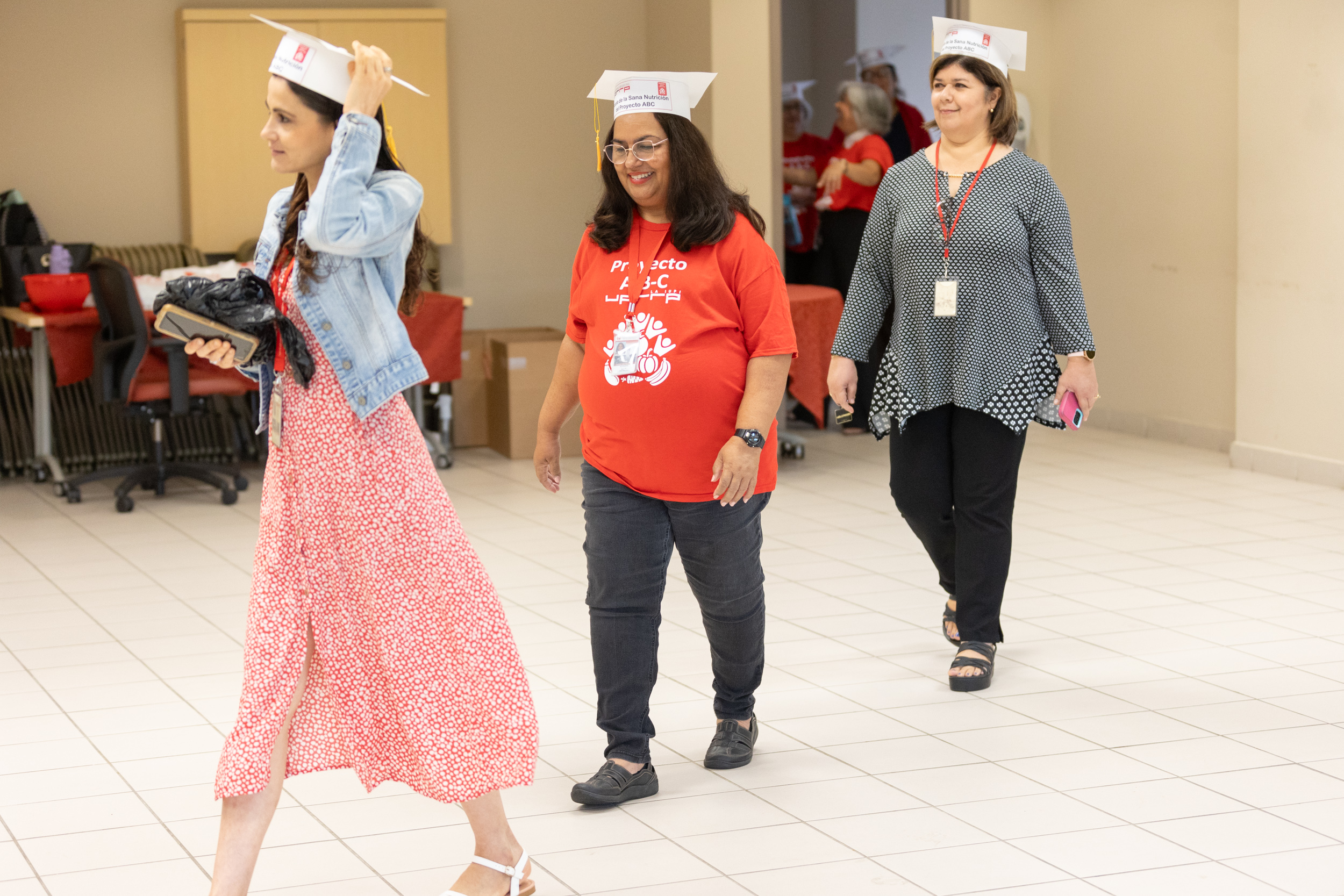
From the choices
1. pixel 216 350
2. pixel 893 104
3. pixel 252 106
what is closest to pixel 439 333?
pixel 252 106

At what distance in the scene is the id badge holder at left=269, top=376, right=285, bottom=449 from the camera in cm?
→ 251

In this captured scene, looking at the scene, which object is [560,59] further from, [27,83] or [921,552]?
[921,552]

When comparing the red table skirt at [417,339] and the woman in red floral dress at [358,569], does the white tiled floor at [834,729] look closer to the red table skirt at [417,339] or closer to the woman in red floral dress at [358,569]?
the woman in red floral dress at [358,569]

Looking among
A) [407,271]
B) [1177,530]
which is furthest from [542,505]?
[407,271]

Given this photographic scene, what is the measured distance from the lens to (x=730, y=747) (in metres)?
3.32

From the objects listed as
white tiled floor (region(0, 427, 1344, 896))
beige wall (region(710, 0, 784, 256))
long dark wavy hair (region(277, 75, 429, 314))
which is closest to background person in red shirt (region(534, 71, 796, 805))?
white tiled floor (region(0, 427, 1344, 896))

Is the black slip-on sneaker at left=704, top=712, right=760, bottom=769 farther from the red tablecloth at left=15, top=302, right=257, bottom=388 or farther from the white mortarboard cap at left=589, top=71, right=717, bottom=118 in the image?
the red tablecloth at left=15, top=302, right=257, bottom=388

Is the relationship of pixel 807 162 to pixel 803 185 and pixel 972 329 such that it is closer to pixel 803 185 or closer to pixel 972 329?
pixel 803 185

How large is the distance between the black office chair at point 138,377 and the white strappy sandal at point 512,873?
4134 millimetres

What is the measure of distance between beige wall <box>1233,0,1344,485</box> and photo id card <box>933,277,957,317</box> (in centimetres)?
342

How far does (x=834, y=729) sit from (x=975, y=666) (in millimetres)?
474

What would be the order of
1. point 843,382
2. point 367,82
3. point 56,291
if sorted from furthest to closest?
1. point 56,291
2. point 843,382
3. point 367,82

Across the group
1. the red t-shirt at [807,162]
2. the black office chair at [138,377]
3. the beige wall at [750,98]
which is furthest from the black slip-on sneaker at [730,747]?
the red t-shirt at [807,162]

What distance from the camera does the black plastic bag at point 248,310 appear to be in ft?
7.78
